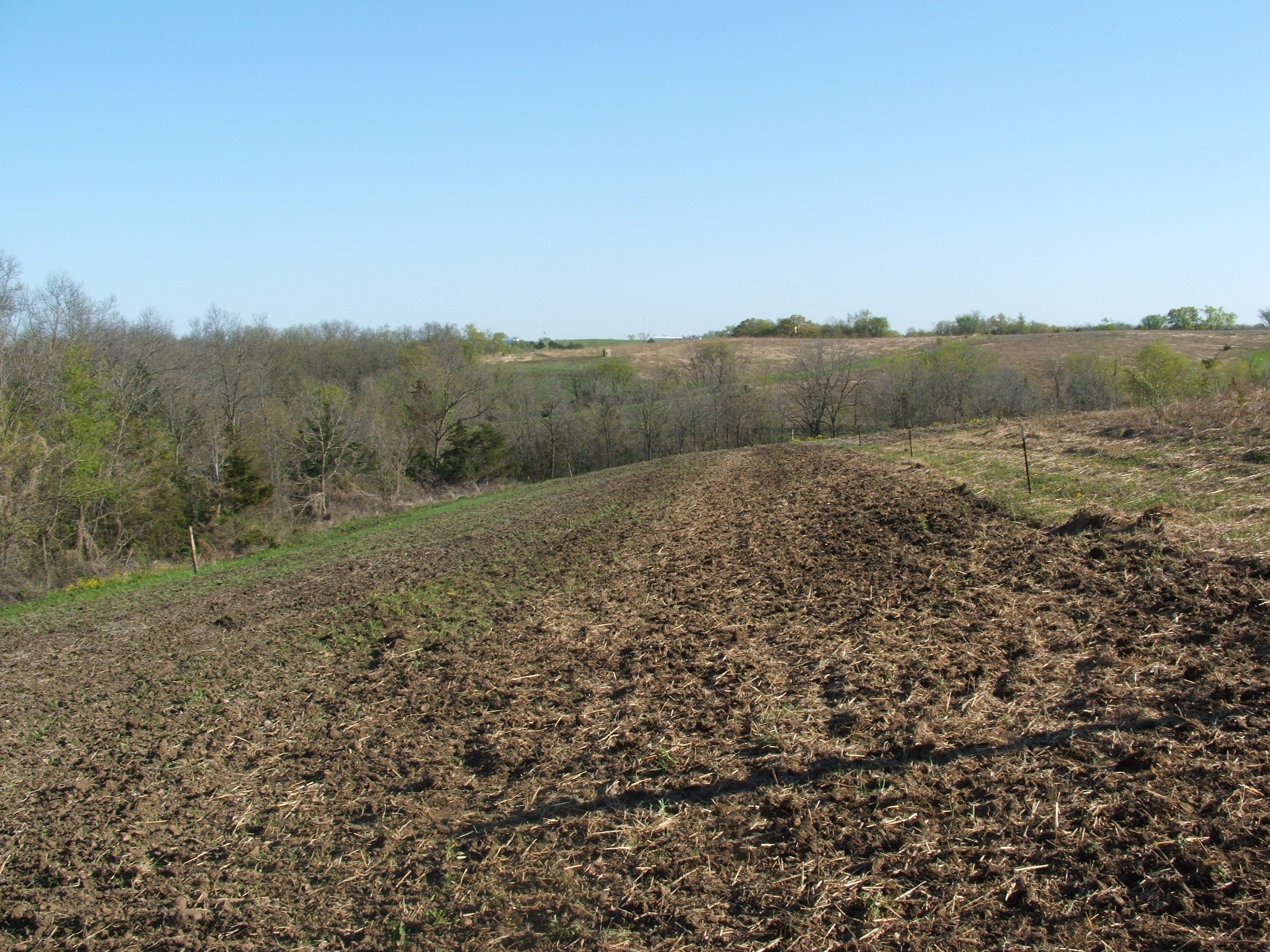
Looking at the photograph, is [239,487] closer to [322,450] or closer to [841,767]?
[322,450]

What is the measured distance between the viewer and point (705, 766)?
17.8ft

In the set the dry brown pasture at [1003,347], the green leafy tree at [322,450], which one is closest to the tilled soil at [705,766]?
the green leafy tree at [322,450]

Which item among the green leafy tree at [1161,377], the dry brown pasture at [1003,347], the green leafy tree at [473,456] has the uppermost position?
the dry brown pasture at [1003,347]

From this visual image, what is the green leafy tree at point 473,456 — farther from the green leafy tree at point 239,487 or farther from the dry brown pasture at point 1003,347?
the dry brown pasture at point 1003,347

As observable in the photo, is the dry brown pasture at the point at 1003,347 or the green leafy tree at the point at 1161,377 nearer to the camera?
the green leafy tree at the point at 1161,377

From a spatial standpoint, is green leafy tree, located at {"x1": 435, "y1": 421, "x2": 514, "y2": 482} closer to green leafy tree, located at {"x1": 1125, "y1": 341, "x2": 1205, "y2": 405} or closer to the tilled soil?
green leafy tree, located at {"x1": 1125, "y1": 341, "x2": 1205, "y2": 405}

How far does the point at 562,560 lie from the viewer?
12.9 meters

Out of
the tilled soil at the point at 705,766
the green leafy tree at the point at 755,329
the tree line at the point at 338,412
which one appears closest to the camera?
the tilled soil at the point at 705,766

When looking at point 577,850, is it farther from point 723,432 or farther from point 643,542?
point 723,432

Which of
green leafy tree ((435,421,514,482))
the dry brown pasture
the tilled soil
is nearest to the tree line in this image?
green leafy tree ((435,421,514,482))

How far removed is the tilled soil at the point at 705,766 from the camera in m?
3.88

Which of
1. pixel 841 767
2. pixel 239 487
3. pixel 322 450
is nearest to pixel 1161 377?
pixel 841 767

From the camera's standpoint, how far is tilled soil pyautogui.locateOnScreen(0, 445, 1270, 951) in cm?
388

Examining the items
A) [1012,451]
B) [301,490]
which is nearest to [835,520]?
[1012,451]
